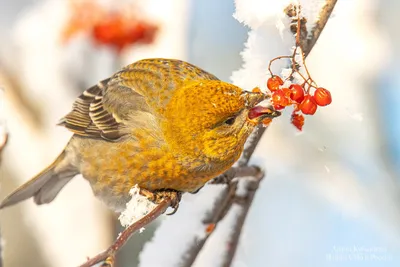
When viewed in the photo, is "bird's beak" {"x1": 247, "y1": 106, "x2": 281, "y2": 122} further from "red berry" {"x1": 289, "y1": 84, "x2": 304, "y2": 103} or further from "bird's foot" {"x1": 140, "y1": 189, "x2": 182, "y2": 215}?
"bird's foot" {"x1": 140, "y1": 189, "x2": 182, "y2": 215}

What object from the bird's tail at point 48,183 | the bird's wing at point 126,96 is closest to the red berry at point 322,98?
the bird's wing at point 126,96

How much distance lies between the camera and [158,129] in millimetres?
1033

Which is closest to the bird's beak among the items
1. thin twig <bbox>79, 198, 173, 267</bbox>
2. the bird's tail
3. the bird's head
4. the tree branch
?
the bird's head

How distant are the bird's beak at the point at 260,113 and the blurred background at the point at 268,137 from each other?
7.0 inches

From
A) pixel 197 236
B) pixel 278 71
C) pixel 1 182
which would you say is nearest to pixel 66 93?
pixel 1 182

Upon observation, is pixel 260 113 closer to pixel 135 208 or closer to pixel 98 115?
pixel 135 208

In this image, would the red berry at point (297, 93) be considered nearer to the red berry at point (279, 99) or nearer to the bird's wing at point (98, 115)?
the red berry at point (279, 99)

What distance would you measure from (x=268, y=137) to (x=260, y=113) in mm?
368

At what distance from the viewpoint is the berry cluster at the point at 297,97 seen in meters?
0.90

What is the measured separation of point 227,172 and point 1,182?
27.5 inches

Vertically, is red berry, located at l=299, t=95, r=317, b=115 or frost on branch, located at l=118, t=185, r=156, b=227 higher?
red berry, located at l=299, t=95, r=317, b=115

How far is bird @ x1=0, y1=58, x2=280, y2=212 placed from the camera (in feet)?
3.07

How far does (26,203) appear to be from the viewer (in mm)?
1429

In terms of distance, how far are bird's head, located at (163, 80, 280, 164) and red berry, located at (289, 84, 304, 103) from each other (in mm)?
43
